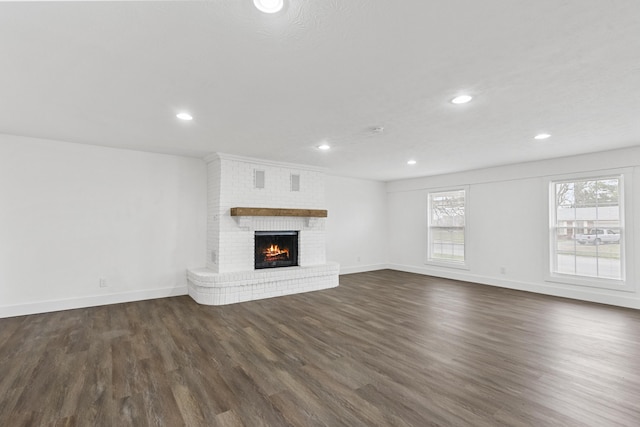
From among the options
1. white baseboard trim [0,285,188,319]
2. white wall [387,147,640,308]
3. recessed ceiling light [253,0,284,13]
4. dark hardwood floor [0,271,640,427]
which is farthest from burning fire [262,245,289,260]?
recessed ceiling light [253,0,284,13]

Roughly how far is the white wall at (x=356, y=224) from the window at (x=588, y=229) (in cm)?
383

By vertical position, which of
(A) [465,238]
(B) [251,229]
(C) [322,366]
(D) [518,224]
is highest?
(D) [518,224]

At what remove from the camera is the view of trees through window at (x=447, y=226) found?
22.6ft

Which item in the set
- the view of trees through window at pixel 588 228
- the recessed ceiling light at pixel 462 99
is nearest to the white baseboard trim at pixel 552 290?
the view of trees through window at pixel 588 228

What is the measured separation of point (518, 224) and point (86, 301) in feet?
25.0

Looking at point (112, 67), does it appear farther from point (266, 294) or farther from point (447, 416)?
point (266, 294)

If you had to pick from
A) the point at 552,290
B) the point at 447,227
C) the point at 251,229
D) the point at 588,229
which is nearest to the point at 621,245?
the point at 588,229

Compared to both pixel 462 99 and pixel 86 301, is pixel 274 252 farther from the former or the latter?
pixel 462 99

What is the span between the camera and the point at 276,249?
5.87m

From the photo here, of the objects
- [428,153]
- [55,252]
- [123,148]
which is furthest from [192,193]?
[428,153]

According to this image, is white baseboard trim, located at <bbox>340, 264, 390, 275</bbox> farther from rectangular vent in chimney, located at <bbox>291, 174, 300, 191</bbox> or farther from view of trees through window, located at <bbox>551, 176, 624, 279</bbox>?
view of trees through window, located at <bbox>551, 176, 624, 279</bbox>

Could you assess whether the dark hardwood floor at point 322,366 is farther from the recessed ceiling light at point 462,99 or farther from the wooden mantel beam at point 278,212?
the recessed ceiling light at point 462,99

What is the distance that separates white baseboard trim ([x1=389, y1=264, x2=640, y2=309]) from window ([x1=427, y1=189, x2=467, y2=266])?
0.30 metres

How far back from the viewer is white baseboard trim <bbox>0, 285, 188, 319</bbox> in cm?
411
